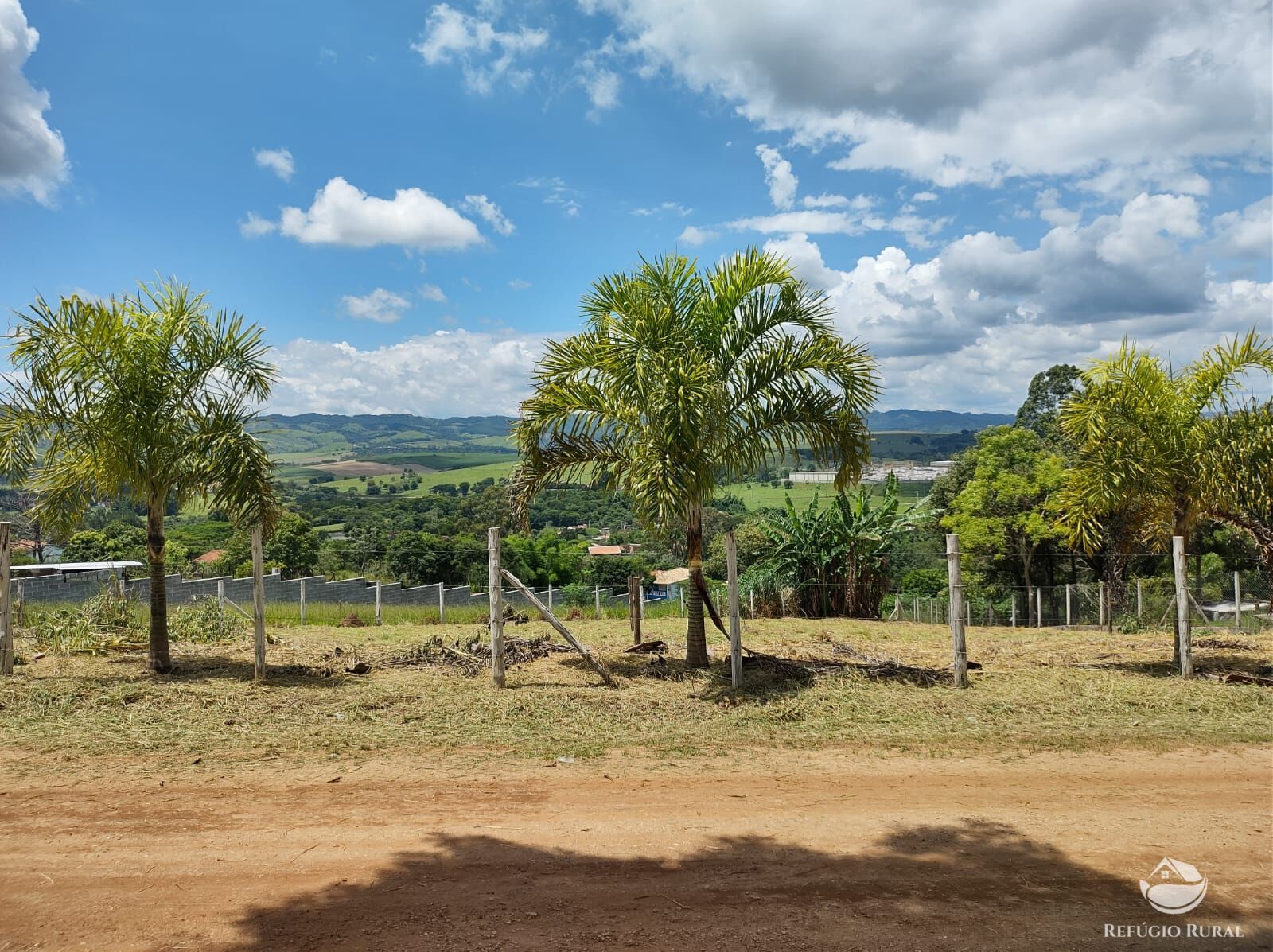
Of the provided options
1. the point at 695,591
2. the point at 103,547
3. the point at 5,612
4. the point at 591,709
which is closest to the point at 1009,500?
the point at 695,591

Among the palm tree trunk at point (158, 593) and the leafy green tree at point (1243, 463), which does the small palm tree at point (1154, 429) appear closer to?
the leafy green tree at point (1243, 463)

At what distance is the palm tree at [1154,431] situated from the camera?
35.2ft

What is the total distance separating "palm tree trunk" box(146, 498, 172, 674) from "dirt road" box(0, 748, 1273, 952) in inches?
157

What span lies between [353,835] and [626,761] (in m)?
2.62

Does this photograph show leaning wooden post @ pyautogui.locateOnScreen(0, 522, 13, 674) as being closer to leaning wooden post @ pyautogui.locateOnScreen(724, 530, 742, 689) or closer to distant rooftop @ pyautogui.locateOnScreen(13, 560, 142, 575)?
leaning wooden post @ pyautogui.locateOnScreen(724, 530, 742, 689)

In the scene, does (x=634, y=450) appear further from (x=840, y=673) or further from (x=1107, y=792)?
(x=1107, y=792)

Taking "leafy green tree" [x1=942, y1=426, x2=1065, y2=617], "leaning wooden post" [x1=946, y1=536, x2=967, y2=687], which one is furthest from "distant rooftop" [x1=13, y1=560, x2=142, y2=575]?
"leafy green tree" [x1=942, y1=426, x2=1065, y2=617]

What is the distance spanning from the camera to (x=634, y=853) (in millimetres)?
5359

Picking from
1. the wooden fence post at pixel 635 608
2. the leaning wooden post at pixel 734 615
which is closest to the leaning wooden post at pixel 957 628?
the leaning wooden post at pixel 734 615

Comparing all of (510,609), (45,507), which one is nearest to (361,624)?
(510,609)

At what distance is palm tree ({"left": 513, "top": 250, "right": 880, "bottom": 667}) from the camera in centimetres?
1015

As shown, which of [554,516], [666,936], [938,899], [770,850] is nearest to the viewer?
[666,936]

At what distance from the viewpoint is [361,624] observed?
19.4 m

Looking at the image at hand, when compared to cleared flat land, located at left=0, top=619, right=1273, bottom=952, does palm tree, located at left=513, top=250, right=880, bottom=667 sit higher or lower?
higher
